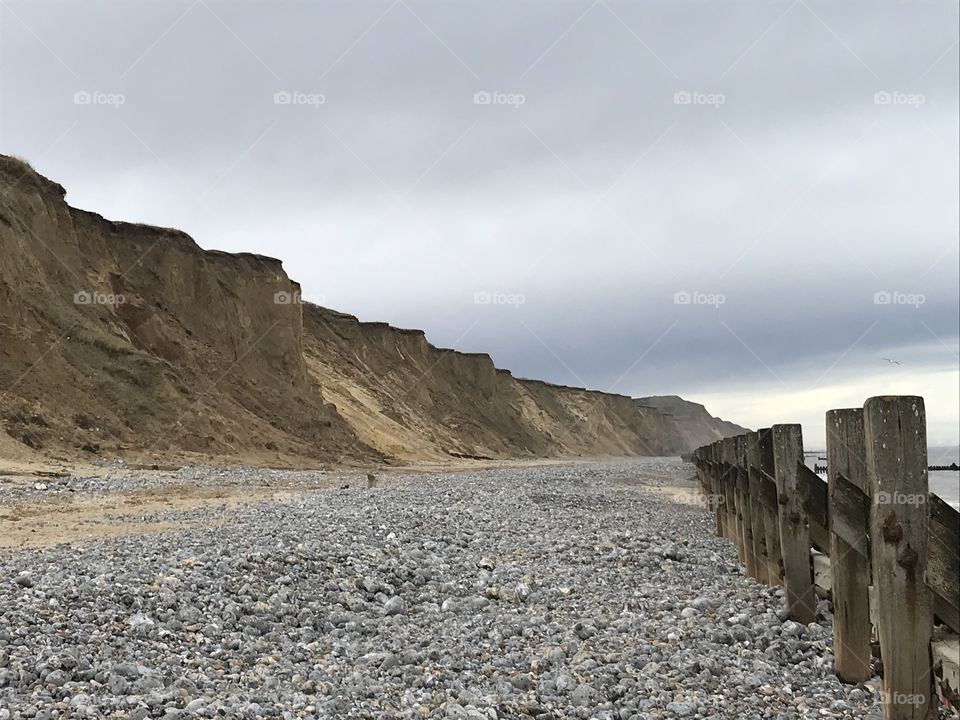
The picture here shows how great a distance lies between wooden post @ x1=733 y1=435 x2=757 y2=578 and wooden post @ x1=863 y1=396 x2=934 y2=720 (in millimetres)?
4878

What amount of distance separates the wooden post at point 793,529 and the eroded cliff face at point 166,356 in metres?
22.9

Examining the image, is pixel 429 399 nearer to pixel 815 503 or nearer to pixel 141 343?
pixel 141 343

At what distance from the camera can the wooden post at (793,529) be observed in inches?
283

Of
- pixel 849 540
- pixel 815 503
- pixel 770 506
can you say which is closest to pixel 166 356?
pixel 770 506

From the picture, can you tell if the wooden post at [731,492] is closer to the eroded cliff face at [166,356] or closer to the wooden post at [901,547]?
the wooden post at [901,547]

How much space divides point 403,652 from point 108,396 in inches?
1099

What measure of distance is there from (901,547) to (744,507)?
233 inches

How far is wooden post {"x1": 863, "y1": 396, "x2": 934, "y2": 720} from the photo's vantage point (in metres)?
4.79

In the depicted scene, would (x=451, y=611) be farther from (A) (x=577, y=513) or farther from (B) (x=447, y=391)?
(B) (x=447, y=391)

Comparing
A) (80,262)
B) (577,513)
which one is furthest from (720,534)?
(80,262)

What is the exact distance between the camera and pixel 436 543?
11.1 meters

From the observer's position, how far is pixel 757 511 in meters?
9.59

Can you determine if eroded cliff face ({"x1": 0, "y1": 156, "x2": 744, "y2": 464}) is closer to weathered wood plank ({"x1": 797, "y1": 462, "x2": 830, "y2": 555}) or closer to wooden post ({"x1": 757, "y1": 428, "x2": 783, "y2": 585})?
wooden post ({"x1": 757, "y1": 428, "x2": 783, "y2": 585})

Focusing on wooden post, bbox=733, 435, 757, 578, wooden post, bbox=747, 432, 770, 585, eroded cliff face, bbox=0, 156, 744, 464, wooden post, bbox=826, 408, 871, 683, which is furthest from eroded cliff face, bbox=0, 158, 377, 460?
wooden post, bbox=826, 408, 871, 683
